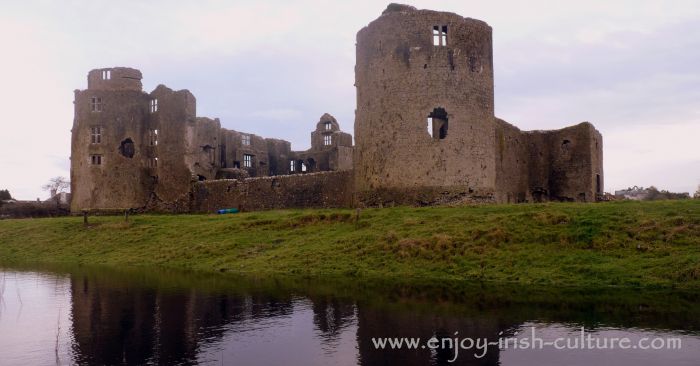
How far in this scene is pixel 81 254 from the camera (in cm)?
3253

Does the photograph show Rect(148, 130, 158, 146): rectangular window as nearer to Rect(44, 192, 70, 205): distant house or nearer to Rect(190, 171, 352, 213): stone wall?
Rect(190, 171, 352, 213): stone wall

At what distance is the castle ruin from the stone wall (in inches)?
3.0

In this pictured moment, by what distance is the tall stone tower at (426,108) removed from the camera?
32.1 metres

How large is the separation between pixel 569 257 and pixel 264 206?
24.4 metres

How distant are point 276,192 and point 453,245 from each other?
20060 mm

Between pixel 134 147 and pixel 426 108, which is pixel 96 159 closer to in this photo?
pixel 134 147

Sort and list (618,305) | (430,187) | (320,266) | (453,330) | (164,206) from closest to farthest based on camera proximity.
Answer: (453,330)
(618,305)
(320,266)
(430,187)
(164,206)

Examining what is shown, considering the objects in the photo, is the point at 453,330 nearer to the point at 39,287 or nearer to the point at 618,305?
the point at 618,305

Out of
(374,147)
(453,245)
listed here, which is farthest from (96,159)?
(453,245)

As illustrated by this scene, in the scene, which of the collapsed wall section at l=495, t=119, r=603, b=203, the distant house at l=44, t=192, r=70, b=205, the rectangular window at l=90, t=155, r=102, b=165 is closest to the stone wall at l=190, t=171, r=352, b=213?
the rectangular window at l=90, t=155, r=102, b=165

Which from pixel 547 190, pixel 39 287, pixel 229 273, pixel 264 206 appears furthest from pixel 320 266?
pixel 547 190

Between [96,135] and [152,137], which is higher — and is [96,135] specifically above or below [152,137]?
above

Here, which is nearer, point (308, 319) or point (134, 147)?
point (308, 319)

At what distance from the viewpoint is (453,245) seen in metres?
22.6
